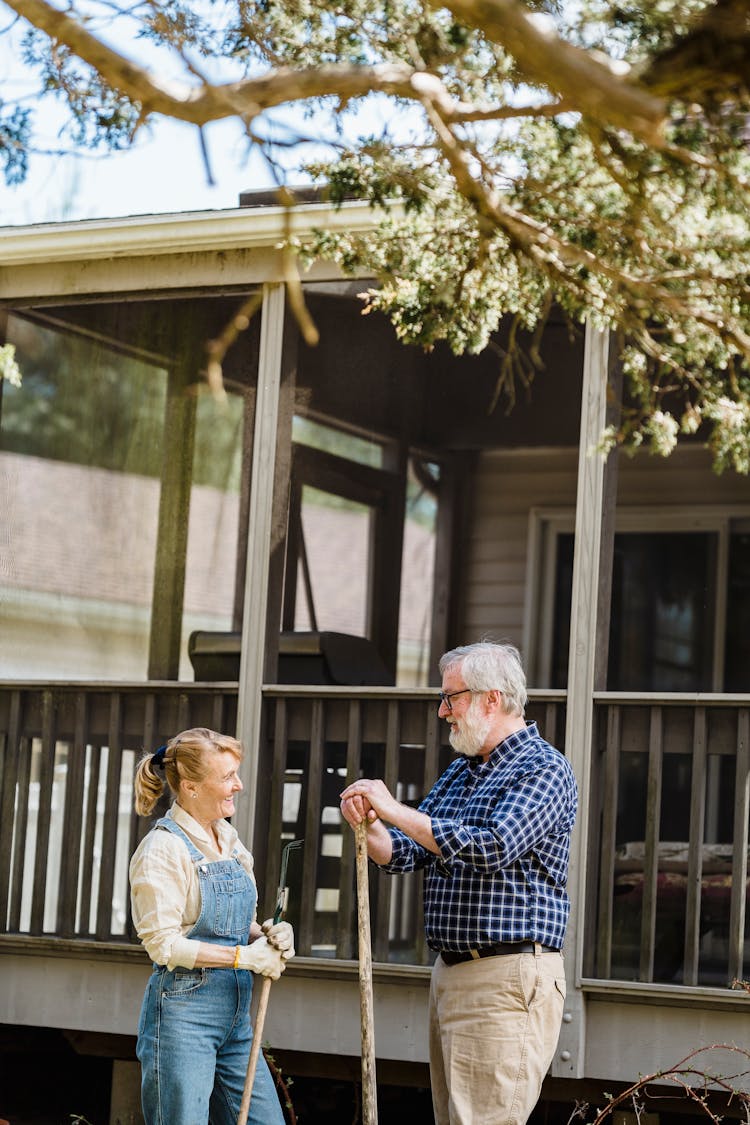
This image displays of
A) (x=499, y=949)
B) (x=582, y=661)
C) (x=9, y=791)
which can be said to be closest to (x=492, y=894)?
(x=499, y=949)

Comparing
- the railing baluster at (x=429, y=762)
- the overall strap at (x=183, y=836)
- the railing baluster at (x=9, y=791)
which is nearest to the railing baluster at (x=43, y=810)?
the railing baluster at (x=9, y=791)

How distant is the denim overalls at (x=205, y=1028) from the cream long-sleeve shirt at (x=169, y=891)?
0.03 metres

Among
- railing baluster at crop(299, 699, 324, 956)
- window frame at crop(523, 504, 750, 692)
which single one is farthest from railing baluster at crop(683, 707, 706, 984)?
window frame at crop(523, 504, 750, 692)

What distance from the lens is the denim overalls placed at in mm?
4414

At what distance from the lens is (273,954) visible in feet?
14.8

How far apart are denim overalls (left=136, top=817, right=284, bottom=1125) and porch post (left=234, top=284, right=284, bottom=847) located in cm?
211

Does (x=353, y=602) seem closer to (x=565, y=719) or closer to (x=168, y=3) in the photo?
(x=565, y=719)

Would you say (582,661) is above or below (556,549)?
below

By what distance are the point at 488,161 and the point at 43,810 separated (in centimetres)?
363

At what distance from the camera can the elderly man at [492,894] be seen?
14.5 ft

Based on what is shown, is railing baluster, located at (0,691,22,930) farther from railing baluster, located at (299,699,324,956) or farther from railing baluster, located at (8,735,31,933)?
railing baluster, located at (299,699,324,956)

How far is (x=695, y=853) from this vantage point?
240 inches

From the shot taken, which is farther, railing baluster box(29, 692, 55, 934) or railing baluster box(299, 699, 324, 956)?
railing baluster box(29, 692, 55, 934)

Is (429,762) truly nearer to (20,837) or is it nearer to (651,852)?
(651,852)
